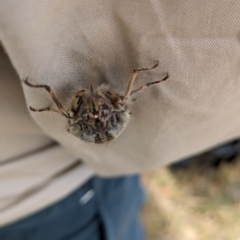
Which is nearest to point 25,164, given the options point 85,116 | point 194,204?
point 85,116

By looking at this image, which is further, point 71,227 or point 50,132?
point 71,227

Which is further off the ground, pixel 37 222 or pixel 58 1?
pixel 58 1

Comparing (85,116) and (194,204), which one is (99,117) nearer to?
(85,116)

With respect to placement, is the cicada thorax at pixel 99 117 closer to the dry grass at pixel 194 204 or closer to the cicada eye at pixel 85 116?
the cicada eye at pixel 85 116

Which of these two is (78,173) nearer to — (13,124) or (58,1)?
(13,124)

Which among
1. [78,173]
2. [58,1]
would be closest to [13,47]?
[58,1]

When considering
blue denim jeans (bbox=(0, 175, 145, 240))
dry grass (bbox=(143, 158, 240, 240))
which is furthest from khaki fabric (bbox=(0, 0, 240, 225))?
dry grass (bbox=(143, 158, 240, 240))
